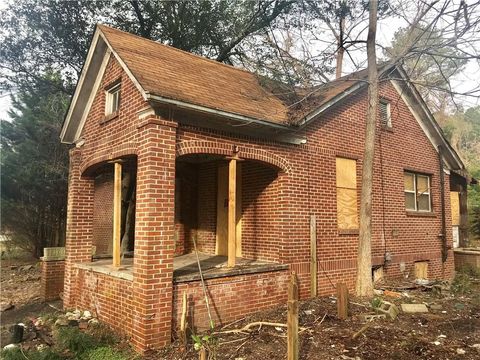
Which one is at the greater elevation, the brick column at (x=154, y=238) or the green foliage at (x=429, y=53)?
the green foliage at (x=429, y=53)

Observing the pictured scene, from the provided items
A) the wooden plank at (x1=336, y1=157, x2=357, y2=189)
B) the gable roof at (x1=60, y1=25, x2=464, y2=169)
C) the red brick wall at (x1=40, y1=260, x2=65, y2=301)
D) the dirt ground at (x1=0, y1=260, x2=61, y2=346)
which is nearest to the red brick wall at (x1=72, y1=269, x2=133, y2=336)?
the dirt ground at (x1=0, y1=260, x2=61, y2=346)

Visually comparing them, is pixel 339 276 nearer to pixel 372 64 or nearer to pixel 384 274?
pixel 384 274

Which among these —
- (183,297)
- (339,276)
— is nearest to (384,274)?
(339,276)

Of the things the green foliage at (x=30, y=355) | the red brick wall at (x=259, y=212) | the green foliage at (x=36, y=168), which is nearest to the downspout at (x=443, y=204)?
the red brick wall at (x=259, y=212)

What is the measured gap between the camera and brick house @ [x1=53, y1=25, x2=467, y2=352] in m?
6.49

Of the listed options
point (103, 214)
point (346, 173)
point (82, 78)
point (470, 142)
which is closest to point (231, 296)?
point (346, 173)

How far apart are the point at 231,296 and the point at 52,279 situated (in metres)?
5.99

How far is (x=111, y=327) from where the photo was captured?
716cm

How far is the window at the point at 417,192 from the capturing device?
1235 cm

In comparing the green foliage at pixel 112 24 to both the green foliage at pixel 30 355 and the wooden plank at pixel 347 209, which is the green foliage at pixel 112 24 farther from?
the green foliage at pixel 30 355

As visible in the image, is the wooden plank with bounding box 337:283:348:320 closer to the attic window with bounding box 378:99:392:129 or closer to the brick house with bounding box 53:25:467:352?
the brick house with bounding box 53:25:467:352

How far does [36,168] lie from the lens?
17.2 metres

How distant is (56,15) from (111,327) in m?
13.5

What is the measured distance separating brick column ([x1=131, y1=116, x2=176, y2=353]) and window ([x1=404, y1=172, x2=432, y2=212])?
8714mm
